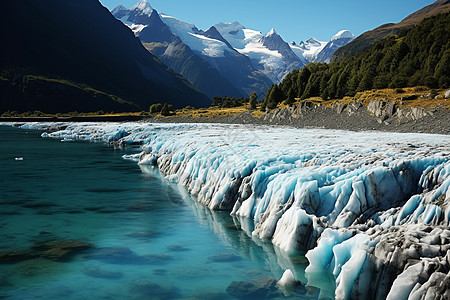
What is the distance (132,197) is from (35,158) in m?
26.3

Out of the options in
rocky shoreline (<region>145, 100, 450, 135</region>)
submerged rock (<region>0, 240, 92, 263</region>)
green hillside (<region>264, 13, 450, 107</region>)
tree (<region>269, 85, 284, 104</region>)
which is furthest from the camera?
tree (<region>269, 85, 284, 104</region>)

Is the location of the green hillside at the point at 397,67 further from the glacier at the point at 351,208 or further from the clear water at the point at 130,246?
the clear water at the point at 130,246

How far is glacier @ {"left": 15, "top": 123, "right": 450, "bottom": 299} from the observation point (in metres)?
9.03

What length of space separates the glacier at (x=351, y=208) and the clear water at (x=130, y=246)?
2.83ft

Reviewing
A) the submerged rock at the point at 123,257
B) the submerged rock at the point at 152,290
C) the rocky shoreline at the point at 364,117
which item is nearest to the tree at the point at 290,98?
the rocky shoreline at the point at 364,117

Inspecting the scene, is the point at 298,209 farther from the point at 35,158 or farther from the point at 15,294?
the point at 35,158

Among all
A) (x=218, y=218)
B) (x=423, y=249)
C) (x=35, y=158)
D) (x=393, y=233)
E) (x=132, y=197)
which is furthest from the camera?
(x=35, y=158)

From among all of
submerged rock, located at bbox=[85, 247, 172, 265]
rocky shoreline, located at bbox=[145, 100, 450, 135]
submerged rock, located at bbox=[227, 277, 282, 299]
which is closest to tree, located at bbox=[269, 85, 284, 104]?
rocky shoreline, located at bbox=[145, 100, 450, 135]

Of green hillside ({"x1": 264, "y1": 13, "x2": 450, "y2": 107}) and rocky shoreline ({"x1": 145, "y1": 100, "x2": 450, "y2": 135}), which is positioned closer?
rocky shoreline ({"x1": 145, "y1": 100, "x2": 450, "y2": 135})

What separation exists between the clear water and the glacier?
863mm

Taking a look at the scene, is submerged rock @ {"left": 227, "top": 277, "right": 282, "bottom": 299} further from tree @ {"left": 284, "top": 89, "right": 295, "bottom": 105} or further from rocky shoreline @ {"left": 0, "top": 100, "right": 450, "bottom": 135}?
tree @ {"left": 284, "top": 89, "right": 295, "bottom": 105}

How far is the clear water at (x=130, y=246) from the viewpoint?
11141mm

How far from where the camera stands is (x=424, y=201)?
12.3m

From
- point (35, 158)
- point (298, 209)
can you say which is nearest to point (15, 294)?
point (298, 209)
